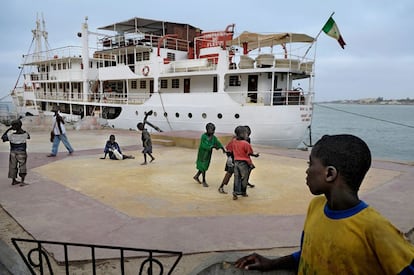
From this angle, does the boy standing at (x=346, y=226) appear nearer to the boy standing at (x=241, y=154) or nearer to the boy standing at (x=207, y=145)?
the boy standing at (x=241, y=154)

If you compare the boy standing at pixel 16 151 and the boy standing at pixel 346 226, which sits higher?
the boy standing at pixel 346 226

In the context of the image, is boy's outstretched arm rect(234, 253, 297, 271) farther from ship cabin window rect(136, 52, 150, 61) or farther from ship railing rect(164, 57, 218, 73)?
ship cabin window rect(136, 52, 150, 61)

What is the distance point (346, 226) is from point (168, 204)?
14.0 ft

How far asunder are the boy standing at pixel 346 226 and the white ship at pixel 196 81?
10.3 m

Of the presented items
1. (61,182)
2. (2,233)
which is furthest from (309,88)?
(2,233)

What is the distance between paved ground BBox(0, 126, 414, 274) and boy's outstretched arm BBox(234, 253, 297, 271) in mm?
1811

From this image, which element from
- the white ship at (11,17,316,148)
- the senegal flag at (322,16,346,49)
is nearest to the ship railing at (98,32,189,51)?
the white ship at (11,17,316,148)

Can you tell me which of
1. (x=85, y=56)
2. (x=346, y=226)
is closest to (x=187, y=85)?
(x=85, y=56)

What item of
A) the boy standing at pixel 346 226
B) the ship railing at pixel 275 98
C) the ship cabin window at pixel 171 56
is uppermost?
the ship cabin window at pixel 171 56

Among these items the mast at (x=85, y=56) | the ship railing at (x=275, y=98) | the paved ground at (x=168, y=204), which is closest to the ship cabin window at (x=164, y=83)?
the ship railing at (x=275, y=98)

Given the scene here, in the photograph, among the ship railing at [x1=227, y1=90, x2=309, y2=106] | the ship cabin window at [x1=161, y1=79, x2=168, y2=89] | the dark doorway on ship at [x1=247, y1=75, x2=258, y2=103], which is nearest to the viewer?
the ship railing at [x1=227, y1=90, x2=309, y2=106]

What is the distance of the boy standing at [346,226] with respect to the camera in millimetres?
1264

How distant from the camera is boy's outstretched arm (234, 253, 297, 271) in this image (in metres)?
1.87

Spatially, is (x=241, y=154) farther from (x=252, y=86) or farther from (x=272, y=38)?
(x=252, y=86)
